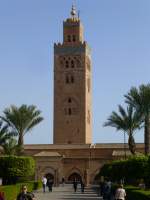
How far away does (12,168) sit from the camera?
150 ft

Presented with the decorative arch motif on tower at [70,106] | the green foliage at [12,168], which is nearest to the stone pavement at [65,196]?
the green foliage at [12,168]

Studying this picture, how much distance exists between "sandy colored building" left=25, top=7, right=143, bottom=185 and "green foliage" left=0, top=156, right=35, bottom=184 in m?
28.2

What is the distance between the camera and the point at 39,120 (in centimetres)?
5559

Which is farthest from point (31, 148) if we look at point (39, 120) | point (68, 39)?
point (39, 120)

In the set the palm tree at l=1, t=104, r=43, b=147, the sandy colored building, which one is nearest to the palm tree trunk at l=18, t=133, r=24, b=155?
the palm tree at l=1, t=104, r=43, b=147

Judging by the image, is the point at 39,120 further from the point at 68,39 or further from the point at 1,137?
the point at 68,39

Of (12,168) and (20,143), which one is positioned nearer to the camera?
(12,168)

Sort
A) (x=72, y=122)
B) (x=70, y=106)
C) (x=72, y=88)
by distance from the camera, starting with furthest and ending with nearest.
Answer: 1. (x=72, y=88)
2. (x=70, y=106)
3. (x=72, y=122)

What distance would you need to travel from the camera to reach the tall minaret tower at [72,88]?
8488 centimetres

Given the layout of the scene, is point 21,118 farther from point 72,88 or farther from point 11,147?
point 72,88

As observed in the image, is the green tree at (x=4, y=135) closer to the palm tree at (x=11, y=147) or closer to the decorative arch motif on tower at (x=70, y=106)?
the palm tree at (x=11, y=147)

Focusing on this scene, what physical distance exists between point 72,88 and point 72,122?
15.9ft

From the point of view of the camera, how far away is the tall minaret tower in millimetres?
84875

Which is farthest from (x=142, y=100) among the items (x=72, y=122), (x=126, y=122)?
(x=72, y=122)
